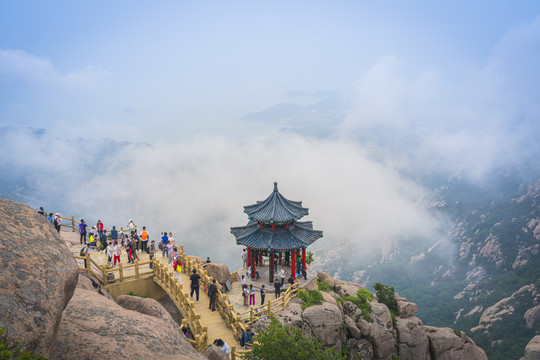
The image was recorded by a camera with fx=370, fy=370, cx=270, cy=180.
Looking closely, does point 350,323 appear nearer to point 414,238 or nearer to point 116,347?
point 116,347

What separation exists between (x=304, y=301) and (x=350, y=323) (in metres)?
4.15

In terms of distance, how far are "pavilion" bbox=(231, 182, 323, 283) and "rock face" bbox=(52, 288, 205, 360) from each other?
1392 cm

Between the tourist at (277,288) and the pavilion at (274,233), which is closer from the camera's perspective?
the tourist at (277,288)

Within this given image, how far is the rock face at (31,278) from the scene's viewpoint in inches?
378

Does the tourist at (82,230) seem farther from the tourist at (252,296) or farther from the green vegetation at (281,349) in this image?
the green vegetation at (281,349)

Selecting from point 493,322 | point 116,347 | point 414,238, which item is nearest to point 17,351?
point 116,347

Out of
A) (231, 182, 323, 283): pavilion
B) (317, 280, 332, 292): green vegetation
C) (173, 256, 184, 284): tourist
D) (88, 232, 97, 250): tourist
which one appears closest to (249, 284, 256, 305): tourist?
(231, 182, 323, 283): pavilion

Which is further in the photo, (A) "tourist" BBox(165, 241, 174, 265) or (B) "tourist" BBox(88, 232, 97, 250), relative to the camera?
(B) "tourist" BBox(88, 232, 97, 250)

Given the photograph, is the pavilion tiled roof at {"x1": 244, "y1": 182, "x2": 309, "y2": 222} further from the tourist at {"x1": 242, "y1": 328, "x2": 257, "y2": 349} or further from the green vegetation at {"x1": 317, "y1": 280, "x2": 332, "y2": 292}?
the tourist at {"x1": 242, "y1": 328, "x2": 257, "y2": 349}

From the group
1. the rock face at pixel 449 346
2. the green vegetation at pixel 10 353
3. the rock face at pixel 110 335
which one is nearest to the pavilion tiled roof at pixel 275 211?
the rock face at pixel 110 335

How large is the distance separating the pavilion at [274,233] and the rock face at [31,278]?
18260 millimetres

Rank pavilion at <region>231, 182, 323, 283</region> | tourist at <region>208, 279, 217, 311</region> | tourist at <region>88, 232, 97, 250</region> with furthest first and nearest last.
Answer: tourist at <region>88, 232, 97, 250</region>
pavilion at <region>231, 182, 323, 283</region>
tourist at <region>208, 279, 217, 311</region>

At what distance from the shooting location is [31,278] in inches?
410

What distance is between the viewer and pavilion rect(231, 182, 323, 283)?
95.6 ft
